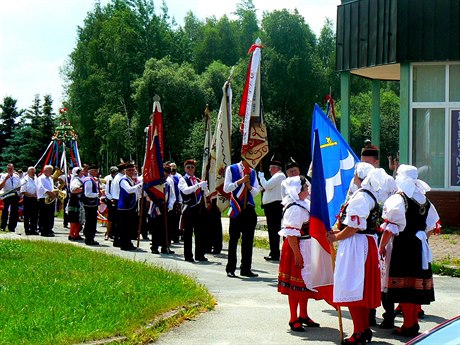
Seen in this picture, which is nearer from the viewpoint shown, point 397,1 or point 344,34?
point 397,1

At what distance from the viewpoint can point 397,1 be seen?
71.1ft


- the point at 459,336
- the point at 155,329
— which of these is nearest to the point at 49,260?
the point at 155,329

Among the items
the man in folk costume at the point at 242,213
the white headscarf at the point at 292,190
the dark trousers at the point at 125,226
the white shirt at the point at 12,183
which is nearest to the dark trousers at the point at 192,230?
the man in folk costume at the point at 242,213

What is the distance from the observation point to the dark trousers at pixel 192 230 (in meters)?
16.3

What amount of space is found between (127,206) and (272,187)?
4.22 meters

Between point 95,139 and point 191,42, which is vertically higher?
point 191,42

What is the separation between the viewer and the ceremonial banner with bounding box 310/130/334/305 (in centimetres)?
873

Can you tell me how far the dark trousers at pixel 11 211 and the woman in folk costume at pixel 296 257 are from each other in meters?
15.7

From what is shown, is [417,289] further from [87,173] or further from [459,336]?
[87,173]

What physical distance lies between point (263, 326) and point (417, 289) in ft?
5.96

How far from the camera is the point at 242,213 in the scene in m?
13.9

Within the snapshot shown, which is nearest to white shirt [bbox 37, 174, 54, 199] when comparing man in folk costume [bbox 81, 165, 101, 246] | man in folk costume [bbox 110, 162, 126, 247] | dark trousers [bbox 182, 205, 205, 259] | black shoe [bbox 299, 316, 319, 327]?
man in folk costume [bbox 81, 165, 101, 246]

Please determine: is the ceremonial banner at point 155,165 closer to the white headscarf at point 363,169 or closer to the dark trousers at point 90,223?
the dark trousers at point 90,223

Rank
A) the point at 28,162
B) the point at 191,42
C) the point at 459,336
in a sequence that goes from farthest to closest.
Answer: the point at 191,42
the point at 28,162
the point at 459,336
